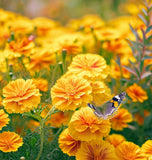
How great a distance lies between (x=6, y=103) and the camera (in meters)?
0.92

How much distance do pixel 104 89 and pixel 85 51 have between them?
522mm

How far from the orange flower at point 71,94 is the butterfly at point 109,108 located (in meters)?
0.05

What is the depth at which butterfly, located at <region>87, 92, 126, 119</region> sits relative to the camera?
0.84 m

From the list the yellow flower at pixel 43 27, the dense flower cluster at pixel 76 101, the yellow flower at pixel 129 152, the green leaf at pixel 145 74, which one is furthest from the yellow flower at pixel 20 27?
the yellow flower at pixel 129 152

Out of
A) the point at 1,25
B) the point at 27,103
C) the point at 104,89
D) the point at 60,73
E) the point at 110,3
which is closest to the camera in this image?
the point at 27,103

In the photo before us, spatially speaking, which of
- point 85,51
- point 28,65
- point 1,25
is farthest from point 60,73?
point 1,25

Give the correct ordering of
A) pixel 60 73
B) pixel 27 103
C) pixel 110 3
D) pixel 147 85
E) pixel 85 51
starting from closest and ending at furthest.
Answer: pixel 27 103
pixel 60 73
pixel 147 85
pixel 85 51
pixel 110 3

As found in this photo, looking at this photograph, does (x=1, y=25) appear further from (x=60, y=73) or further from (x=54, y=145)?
(x=54, y=145)

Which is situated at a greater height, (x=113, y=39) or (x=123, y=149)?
(x=113, y=39)

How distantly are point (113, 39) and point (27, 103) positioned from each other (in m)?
0.77

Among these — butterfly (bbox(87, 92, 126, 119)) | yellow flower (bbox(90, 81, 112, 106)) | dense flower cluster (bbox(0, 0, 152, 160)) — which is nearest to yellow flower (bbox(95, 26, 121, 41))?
dense flower cluster (bbox(0, 0, 152, 160))

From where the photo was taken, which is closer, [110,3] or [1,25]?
[1,25]

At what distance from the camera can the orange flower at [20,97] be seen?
2.97ft

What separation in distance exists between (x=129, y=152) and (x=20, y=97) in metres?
0.40
